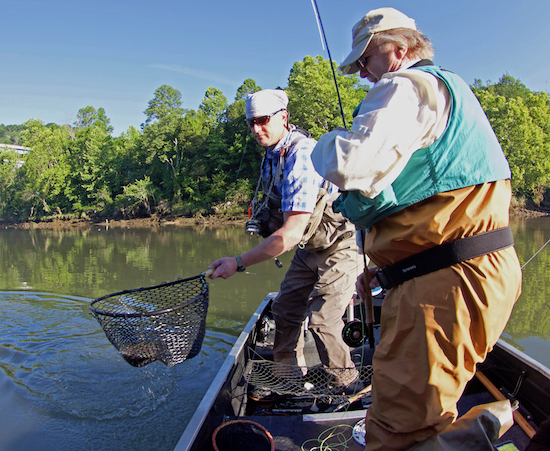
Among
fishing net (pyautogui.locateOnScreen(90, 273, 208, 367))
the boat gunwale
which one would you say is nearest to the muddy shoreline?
the boat gunwale

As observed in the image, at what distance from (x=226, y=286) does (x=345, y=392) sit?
696 cm

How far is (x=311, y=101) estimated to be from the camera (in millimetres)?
34000

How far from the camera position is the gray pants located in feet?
10.6

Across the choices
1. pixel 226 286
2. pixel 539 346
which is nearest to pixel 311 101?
pixel 226 286

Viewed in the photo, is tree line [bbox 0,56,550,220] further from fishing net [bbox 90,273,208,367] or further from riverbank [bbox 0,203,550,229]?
fishing net [bbox 90,273,208,367]

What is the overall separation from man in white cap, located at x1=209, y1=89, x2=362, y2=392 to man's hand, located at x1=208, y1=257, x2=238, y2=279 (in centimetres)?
41

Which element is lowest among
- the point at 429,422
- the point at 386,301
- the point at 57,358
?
the point at 57,358

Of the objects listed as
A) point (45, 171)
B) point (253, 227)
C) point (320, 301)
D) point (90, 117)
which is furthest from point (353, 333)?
point (90, 117)

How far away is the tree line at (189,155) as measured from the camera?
35219 millimetres

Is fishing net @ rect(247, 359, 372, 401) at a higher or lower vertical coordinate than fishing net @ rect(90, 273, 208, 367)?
lower

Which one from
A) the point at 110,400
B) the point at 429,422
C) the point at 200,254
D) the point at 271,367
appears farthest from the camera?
the point at 200,254

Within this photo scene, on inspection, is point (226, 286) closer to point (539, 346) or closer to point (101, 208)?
point (539, 346)

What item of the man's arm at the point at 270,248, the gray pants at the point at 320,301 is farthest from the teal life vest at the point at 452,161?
the gray pants at the point at 320,301

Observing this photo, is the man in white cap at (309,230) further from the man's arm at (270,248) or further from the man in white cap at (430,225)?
the man in white cap at (430,225)
